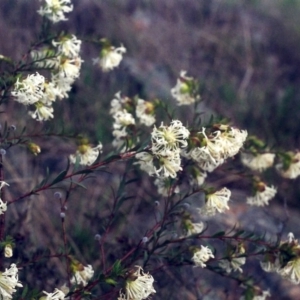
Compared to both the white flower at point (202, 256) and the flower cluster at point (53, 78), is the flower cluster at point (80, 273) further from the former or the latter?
the flower cluster at point (53, 78)

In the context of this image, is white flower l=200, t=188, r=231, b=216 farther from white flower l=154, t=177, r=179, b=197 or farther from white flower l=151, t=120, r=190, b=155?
white flower l=151, t=120, r=190, b=155

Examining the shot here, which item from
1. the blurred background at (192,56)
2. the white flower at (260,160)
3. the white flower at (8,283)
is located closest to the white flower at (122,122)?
the white flower at (260,160)

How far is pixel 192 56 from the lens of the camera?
4.45 meters

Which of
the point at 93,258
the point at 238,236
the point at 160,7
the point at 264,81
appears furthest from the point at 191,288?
the point at 160,7

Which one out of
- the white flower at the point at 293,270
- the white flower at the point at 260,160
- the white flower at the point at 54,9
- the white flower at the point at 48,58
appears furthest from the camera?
the white flower at the point at 260,160

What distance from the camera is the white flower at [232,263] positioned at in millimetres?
1762

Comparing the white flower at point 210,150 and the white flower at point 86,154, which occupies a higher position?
the white flower at point 210,150

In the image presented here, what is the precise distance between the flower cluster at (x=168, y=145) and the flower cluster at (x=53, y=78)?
349 mm

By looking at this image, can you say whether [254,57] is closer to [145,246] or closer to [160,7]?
[160,7]

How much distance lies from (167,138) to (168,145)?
2 cm

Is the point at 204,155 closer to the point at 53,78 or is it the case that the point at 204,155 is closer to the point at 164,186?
the point at 164,186

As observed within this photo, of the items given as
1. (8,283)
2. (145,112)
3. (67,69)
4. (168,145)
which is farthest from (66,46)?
(8,283)

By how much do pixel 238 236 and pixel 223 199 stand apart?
13 cm

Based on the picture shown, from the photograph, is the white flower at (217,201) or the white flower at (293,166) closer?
the white flower at (217,201)
